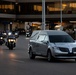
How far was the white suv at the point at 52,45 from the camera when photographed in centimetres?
2111

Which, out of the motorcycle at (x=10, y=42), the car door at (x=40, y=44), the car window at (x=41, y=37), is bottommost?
the motorcycle at (x=10, y=42)

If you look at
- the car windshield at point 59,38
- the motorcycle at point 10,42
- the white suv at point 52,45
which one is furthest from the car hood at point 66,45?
the motorcycle at point 10,42

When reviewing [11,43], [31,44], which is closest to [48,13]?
[11,43]

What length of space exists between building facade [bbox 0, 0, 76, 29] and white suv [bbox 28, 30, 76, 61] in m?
82.8

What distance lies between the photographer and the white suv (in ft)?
→ 69.3

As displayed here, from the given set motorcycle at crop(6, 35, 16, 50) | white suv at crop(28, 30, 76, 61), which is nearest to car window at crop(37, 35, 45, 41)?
white suv at crop(28, 30, 76, 61)

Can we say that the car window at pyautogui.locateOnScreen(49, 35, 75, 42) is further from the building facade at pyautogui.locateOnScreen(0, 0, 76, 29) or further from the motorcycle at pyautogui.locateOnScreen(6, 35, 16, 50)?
the building facade at pyautogui.locateOnScreen(0, 0, 76, 29)

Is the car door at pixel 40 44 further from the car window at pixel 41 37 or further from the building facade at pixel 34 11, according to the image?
the building facade at pixel 34 11

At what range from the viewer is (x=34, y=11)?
114m

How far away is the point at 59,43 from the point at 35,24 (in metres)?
96.4

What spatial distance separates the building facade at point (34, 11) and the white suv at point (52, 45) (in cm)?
8279

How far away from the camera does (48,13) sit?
366 ft

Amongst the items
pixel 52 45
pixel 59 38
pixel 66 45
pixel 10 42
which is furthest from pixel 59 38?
pixel 10 42

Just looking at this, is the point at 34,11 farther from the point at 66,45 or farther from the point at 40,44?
the point at 66,45
